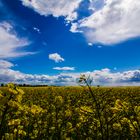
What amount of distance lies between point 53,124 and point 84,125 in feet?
4.52

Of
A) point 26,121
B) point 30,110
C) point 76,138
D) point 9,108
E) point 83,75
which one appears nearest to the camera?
point 9,108

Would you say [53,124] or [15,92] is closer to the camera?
[15,92]

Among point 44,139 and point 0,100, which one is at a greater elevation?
point 0,100

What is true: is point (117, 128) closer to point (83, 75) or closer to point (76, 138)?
point (76, 138)

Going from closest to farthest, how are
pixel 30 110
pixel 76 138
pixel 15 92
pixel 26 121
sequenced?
pixel 15 92 → pixel 30 110 → pixel 26 121 → pixel 76 138

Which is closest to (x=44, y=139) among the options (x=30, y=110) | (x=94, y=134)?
(x=94, y=134)

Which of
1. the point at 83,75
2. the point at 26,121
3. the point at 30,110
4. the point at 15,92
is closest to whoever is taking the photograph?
the point at 15,92

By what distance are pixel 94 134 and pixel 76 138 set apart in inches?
25.1

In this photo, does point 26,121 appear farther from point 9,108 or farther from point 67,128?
point 9,108

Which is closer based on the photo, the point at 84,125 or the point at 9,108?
the point at 9,108

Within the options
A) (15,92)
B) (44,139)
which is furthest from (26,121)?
(15,92)

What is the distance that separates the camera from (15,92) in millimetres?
2924

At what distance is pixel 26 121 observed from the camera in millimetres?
9828

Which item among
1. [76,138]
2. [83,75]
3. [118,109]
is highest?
[83,75]
